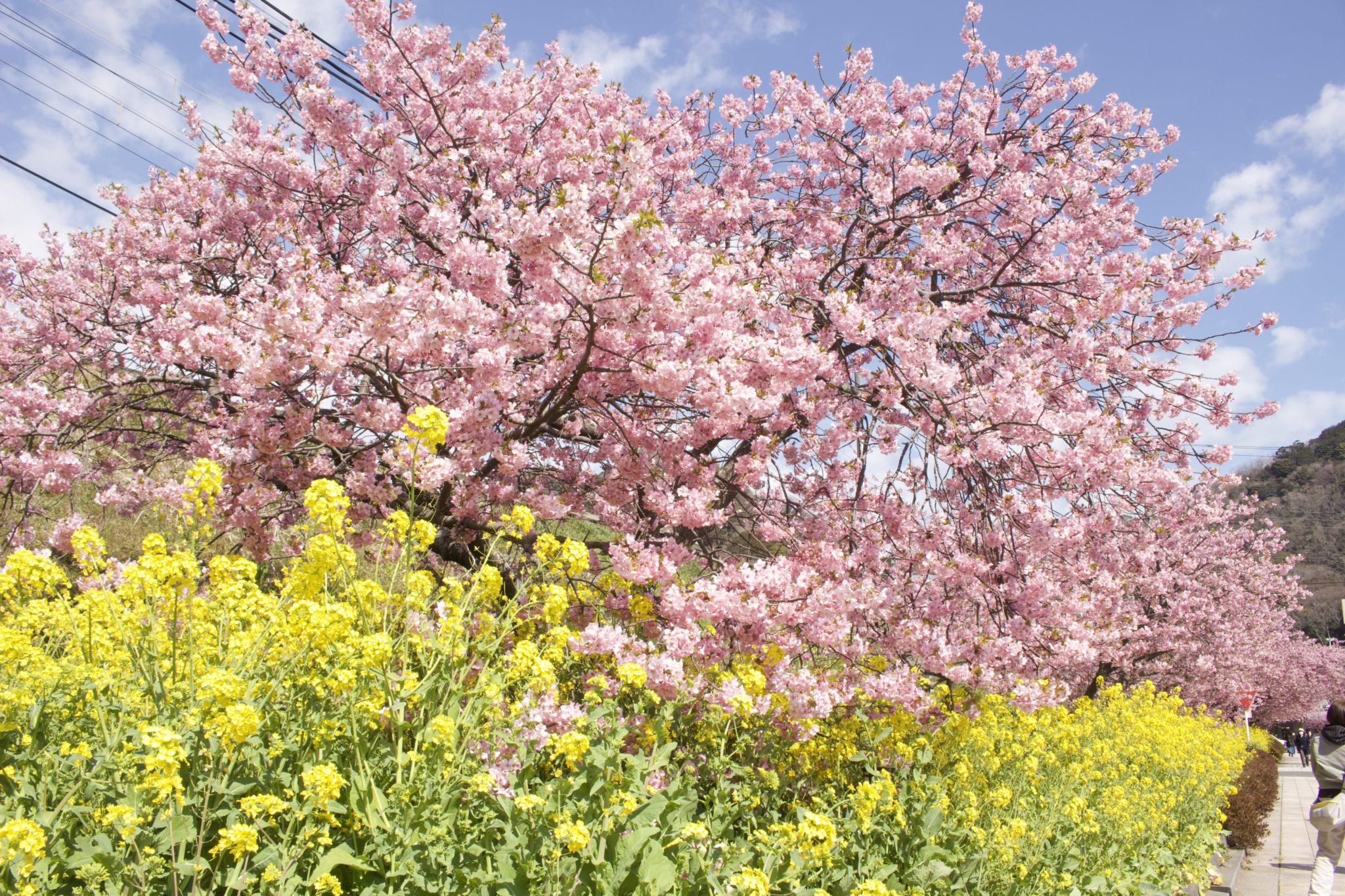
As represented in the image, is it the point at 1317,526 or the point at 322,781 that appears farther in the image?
the point at 1317,526

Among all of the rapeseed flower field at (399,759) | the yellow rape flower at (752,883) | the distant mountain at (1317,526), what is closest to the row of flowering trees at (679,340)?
the rapeseed flower field at (399,759)

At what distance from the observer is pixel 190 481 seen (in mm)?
3316

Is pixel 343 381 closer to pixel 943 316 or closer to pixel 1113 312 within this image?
pixel 943 316

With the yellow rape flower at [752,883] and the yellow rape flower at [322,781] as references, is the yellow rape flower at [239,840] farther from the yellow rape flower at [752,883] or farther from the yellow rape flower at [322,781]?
the yellow rape flower at [752,883]

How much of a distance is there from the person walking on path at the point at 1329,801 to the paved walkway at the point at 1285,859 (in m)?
1.37

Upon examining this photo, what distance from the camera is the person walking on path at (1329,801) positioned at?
6.40 metres

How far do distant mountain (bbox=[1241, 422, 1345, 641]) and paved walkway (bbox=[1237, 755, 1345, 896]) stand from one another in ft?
104

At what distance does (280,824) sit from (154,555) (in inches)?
41.1

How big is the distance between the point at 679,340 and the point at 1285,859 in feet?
34.3

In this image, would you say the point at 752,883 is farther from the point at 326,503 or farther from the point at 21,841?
the point at 326,503

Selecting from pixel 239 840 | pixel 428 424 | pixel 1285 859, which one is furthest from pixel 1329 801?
pixel 239 840

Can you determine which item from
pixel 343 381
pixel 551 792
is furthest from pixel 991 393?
pixel 343 381

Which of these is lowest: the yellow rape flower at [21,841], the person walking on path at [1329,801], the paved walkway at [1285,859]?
the paved walkway at [1285,859]

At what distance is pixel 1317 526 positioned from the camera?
4334 centimetres
